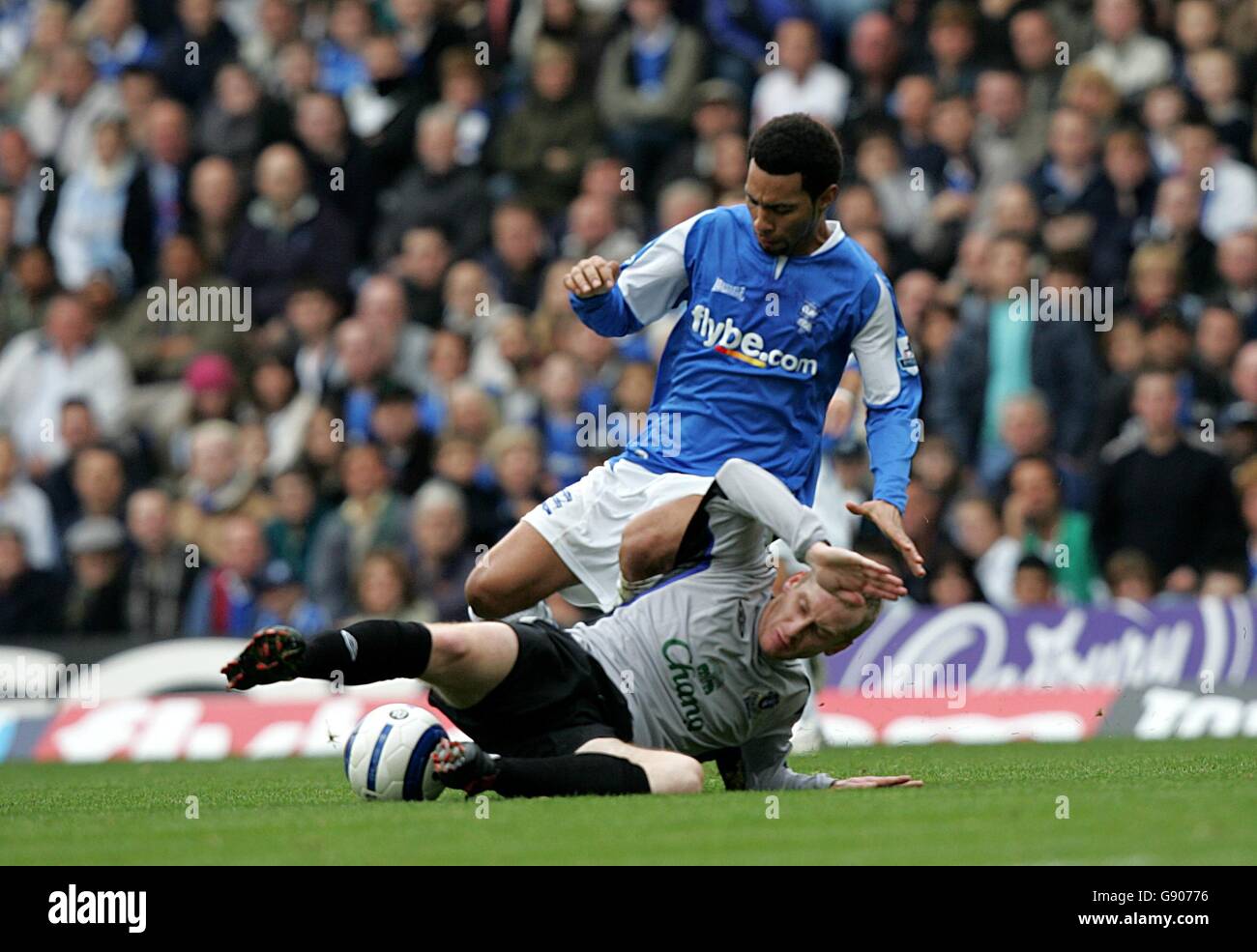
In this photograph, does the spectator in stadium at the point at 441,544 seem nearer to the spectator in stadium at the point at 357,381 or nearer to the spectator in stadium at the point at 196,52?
the spectator in stadium at the point at 357,381

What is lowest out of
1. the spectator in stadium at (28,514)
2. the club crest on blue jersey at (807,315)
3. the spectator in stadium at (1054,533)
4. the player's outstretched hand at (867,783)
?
the player's outstretched hand at (867,783)

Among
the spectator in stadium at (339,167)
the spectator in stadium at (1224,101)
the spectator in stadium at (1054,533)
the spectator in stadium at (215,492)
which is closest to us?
the spectator in stadium at (1054,533)

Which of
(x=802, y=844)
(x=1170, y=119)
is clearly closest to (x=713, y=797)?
(x=802, y=844)

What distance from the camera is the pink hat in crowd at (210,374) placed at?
16984 mm

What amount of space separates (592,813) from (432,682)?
96 cm

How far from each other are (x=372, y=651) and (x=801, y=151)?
8.98 feet

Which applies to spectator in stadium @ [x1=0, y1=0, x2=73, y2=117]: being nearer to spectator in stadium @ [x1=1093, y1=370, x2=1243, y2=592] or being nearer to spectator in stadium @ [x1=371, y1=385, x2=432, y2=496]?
spectator in stadium @ [x1=371, y1=385, x2=432, y2=496]

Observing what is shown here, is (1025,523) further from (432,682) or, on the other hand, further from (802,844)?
(802,844)

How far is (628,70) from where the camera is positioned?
17250 mm

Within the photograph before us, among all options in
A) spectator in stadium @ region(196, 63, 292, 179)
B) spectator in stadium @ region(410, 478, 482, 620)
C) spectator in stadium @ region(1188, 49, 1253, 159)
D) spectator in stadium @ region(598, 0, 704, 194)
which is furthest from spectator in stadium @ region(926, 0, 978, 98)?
spectator in stadium @ region(196, 63, 292, 179)

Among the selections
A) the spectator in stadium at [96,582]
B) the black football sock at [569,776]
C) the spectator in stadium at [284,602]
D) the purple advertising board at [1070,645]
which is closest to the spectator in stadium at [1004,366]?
the purple advertising board at [1070,645]

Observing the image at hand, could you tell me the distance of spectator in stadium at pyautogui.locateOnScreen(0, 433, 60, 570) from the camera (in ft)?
54.6

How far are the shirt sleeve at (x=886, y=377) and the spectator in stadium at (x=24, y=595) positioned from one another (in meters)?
8.31

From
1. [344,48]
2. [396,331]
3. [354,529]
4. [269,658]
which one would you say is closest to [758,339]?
[269,658]
